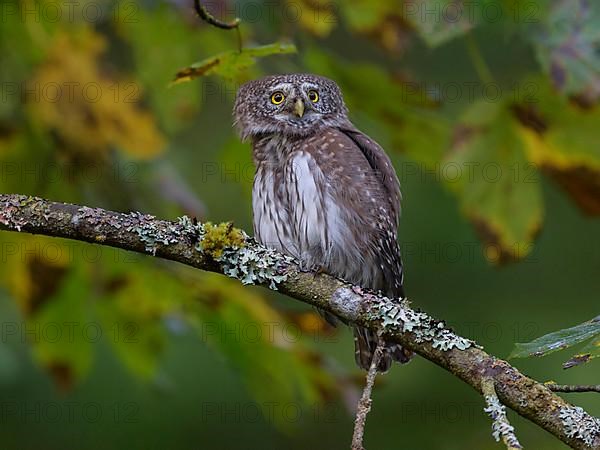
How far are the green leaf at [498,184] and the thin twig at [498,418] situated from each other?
960 millimetres

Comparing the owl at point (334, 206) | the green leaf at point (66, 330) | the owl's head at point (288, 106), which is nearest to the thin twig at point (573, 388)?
the owl at point (334, 206)

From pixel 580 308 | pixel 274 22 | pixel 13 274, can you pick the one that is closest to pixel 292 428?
pixel 13 274

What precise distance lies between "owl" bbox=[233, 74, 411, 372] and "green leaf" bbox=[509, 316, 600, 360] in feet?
5.76

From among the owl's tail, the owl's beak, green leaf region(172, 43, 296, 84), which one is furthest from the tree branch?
the owl's beak

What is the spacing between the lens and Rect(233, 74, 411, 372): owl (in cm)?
391

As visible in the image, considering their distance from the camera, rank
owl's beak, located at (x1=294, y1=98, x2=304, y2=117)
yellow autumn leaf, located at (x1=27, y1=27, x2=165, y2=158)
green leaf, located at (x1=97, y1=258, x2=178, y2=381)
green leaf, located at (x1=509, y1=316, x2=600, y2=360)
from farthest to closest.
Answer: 1. owl's beak, located at (x1=294, y1=98, x2=304, y2=117)
2. yellow autumn leaf, located at (x1=27, y1=27, x2=165, y2=158)
3. green leaf, located at (x1=97, y1=258, x2=178, y2=381)
4. green leaf, located at (x1=509, y1=316, x2=600, y2=360)

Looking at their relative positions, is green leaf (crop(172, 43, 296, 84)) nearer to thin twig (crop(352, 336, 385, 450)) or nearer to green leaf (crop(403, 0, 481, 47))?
green leaf (crop(403, 0, 481, 47))

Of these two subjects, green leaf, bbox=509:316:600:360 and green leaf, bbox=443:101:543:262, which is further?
green leaf, bbox=443:101:543:262

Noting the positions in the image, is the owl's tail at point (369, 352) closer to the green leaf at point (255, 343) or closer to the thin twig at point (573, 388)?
the green leaf at point (255, 343)

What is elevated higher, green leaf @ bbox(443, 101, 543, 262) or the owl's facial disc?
the owl's facial disc

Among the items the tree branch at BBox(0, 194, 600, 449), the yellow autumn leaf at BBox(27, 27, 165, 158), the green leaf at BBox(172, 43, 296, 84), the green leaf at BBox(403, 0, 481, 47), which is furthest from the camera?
the yellow autumn leaf at BBox(27, 27, 165, 158)

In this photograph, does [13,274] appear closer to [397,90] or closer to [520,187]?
[397,90]

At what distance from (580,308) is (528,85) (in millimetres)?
3369

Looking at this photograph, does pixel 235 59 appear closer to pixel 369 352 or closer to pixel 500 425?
pixel 500 425
